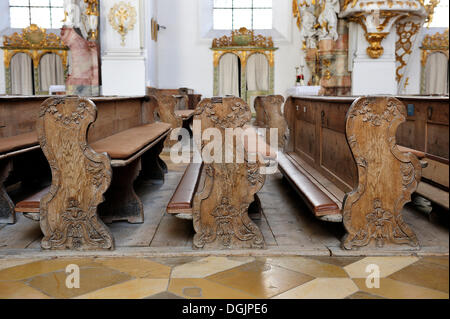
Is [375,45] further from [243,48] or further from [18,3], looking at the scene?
[18,3]

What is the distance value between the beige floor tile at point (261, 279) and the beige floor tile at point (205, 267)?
0.05 m

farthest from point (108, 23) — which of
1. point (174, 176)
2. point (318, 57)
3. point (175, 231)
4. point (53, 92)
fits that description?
point (175, 231)

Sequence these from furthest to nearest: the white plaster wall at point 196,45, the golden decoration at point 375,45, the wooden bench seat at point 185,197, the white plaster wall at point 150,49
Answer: the white plaster wall at point 196,45, the white plaster wall at point 150,49, the golden decoration at point 375,45, the wooden bench seat at point 185,197

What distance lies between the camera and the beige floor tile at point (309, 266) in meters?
2.53

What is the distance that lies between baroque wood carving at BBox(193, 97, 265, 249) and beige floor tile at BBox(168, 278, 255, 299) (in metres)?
0.49

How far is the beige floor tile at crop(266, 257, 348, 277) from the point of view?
2.53 metres

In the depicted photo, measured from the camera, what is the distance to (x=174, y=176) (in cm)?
552

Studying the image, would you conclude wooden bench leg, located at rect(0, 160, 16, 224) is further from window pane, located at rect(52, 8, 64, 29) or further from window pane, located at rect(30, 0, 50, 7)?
window pane, located at rect(30, 0, 50, 7)

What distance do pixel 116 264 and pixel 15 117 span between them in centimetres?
220

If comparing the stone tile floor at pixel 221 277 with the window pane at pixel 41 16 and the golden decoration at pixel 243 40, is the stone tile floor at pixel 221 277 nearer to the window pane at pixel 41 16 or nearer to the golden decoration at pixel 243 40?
the golden decoration at pixel 243 40

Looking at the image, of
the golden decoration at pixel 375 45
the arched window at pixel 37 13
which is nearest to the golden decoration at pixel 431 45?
the golden decoration at pixel 375 45

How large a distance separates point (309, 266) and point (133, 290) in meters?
0.95

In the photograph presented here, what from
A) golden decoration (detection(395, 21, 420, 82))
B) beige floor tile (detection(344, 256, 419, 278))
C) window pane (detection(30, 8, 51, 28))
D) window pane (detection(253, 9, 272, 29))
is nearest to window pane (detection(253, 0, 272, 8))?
window pane (detection(253, 9, 272, 29))

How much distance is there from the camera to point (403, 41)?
1078cm
